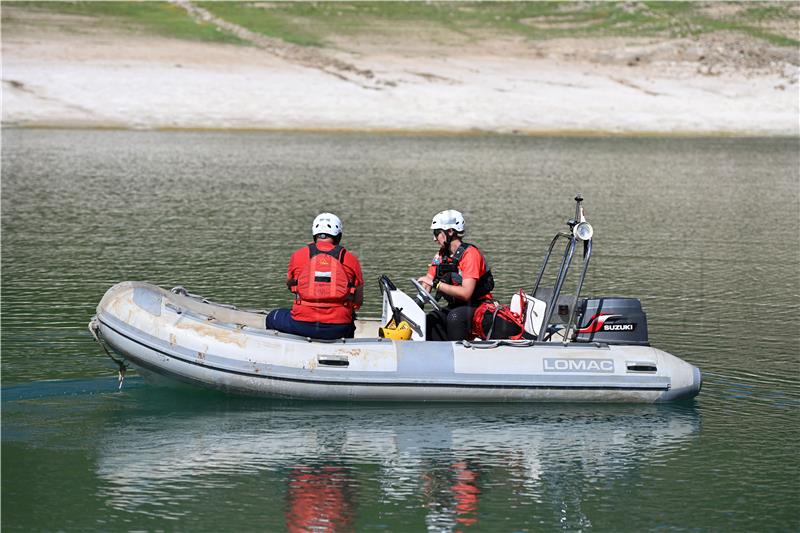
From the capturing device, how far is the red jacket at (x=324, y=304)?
1100 centimetres

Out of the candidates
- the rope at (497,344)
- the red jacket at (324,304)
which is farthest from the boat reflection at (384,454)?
the red jacket at (324,304)

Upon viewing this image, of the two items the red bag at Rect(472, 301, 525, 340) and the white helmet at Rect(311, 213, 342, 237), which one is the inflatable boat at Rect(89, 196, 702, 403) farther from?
A: the white helmet at Rect(311, 213, 342, 237)

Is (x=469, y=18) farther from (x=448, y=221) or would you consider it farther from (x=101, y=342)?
(x=101, y=342)

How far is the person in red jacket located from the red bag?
1.12 m

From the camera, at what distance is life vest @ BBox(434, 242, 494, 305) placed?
37.4 feet

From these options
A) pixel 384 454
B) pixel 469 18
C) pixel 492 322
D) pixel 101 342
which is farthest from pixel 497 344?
pixel 469 18

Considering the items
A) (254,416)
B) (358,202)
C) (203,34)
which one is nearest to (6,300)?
(254,416)

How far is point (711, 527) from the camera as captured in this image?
8625 mm

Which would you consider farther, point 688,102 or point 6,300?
point 688,102

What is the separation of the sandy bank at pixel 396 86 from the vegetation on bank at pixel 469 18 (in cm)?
231

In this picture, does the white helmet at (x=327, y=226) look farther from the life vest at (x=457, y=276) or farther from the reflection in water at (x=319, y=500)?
the reflection in water at (x=319, y=500)

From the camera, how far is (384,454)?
32.8 feet

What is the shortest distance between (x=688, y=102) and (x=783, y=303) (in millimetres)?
33553

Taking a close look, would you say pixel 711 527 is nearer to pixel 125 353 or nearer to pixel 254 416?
pixel 254 416
